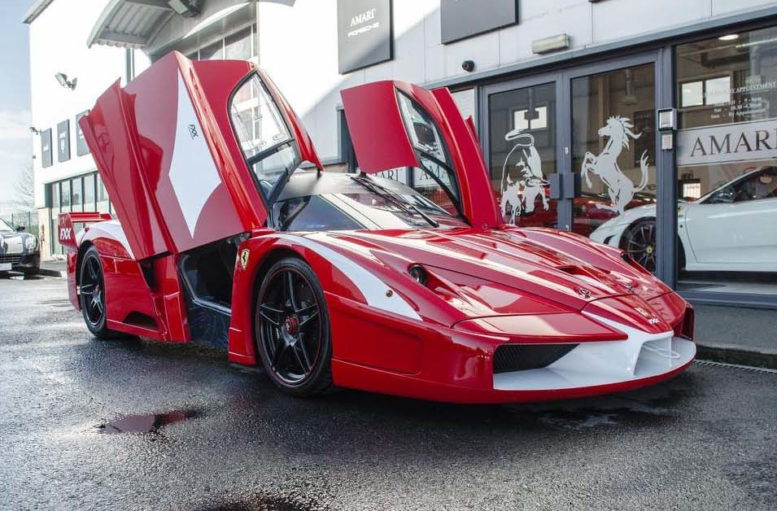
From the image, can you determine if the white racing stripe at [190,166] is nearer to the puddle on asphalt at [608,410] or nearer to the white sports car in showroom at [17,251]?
the puddle on asphalt at [608,410]

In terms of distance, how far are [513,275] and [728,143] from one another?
4.74m

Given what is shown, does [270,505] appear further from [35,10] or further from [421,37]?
[35,10]

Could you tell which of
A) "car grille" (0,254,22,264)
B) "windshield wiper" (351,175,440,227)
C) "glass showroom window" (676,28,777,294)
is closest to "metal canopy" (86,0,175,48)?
"car grille" (0,254,22,264)

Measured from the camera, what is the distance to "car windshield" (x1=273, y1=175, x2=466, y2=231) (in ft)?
13.0

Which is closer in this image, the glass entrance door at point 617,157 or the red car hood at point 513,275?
the red car hood at point 513,275

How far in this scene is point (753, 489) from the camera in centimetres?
227

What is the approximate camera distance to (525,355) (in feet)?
9.50

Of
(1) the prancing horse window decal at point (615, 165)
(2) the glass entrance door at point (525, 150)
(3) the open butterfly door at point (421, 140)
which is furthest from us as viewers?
(2) the glass entrance door at point (525, 150)

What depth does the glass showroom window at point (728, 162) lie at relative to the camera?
6617 millimetres

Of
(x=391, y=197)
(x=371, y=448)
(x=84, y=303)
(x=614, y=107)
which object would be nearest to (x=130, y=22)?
(x=84, y=303)

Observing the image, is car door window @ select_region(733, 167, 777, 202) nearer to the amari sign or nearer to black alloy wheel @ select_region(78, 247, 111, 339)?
the amari sign

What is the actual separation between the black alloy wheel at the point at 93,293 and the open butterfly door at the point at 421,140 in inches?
96.5

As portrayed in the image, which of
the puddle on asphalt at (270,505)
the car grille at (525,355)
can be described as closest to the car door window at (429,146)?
the car grille at (525,355)

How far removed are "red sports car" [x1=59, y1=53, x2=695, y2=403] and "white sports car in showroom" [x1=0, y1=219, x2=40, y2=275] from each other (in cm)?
1051
